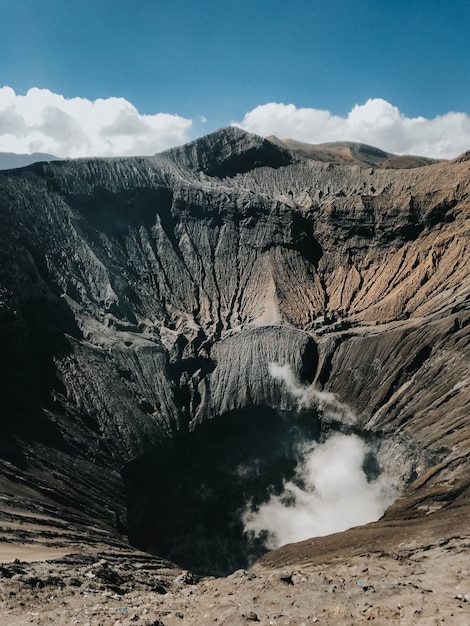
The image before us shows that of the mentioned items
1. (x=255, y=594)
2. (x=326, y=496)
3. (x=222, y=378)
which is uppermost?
(x=222, y=378)

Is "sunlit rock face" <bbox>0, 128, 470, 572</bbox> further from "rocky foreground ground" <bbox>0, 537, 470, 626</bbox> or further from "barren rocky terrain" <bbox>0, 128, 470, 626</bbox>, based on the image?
"rocky foreground ground" <bbox>0, 537, 470, 626</bbox>

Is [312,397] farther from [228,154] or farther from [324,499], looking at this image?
[228,154]

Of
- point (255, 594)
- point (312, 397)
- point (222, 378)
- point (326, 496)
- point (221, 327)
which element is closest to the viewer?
point (255, 594)

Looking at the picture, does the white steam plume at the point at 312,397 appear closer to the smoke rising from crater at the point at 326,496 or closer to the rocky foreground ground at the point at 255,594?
the smoke rising from crater at the point at 326,496

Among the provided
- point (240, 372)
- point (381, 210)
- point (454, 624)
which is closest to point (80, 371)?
point (240, 372)

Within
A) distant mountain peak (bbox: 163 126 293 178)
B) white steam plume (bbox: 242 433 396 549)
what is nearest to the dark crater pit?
white steam plume (bbox: 242 433 396 549)

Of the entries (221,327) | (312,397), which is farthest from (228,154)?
(312,397)
